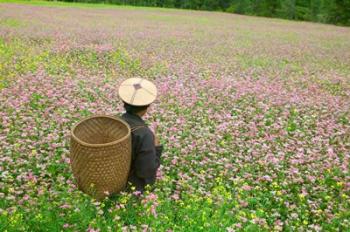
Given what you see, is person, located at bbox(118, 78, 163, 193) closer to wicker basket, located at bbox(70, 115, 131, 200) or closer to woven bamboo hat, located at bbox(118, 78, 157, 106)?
woven bamboo hat, located at bbox(118, 78, 157, 106)

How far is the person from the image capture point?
184 inches

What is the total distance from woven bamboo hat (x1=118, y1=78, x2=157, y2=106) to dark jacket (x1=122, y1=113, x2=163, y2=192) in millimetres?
262

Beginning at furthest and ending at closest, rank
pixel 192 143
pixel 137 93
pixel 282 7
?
pixel 282 7 → pixel 192 143 → pixel 137 93

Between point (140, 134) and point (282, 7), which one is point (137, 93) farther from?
point (282, 7)

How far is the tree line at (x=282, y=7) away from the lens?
188 feet

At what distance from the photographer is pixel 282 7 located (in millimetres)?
67875

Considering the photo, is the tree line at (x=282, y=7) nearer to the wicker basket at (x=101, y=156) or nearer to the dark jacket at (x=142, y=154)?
the dark jacket at (x=142, y=154)

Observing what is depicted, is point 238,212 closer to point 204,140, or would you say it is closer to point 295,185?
point 295,185

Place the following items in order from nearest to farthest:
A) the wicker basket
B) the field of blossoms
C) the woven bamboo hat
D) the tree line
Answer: the wicker basket < the field of blossoms < the woven bamboo hat < the tree line

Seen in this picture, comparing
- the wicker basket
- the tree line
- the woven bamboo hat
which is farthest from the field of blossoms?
the tree line

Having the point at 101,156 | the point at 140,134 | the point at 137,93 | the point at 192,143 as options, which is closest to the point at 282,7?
the point at 192,143

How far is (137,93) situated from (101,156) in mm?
958

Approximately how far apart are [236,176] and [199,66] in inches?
336

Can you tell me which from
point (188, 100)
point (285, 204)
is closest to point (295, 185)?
point (285, 204)
